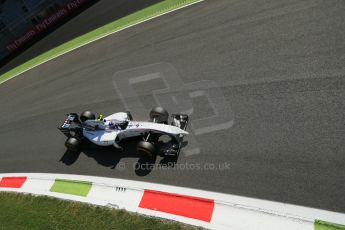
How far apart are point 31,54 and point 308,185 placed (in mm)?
17972

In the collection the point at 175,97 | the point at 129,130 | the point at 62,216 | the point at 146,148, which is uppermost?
the point at 175,97

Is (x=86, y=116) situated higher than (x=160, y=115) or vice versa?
(x=160, y=115)

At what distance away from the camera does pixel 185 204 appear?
27.7 ft

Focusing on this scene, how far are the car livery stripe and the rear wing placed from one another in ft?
7.31

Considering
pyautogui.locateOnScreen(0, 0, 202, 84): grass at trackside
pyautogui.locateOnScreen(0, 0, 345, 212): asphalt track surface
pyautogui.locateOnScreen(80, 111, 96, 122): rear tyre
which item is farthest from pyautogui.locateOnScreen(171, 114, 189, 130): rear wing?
pyautogui.locateOnScreen(0, 0, 202, 84): grass at trackside

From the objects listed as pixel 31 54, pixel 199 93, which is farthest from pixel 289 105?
pixel 31 54

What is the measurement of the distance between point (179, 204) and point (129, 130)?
290 centimetres

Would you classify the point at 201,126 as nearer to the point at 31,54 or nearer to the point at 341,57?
the point at 341,57

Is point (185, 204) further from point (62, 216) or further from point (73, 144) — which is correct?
point (73, 144)

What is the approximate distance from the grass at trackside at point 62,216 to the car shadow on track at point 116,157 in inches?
59.3

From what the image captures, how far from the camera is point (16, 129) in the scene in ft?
46.4

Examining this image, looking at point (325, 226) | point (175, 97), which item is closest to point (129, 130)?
point (175, 97)

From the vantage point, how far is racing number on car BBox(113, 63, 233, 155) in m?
9.94

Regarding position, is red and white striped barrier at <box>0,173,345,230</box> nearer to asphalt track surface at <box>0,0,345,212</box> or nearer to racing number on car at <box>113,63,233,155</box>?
asphalt track surface at <box>0,0,345,212</box>
